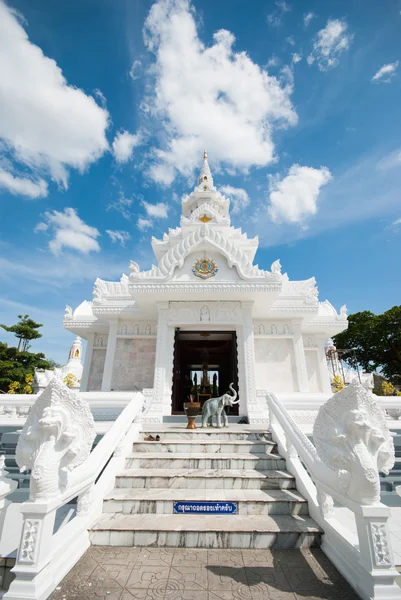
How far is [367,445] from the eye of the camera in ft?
9.07

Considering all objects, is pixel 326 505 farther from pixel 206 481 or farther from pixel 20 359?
pixel 20 359

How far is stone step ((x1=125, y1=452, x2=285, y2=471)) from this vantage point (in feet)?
14.8

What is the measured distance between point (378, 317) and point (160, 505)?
3429 centimetres

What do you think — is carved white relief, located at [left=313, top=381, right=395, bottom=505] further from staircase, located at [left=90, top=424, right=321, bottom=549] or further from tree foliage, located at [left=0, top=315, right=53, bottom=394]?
tree foliage, located at [left=0, top=315, right=53, bottom=394]

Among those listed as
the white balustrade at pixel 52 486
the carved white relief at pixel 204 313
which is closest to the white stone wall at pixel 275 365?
the carved white relief at pixel 204 313

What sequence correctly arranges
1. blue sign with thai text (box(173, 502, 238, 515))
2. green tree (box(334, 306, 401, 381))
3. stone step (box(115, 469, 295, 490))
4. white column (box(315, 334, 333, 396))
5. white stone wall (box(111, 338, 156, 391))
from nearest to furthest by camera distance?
1. blue sign with thai text (box(173, 502, 238, 515))
2. stone step (box(115, 469, 295, 490))
3. white stone wall (box(111, 338, 156, 391))
4. white column (box(315, 334, 333, 396))
5. green tree (box(334, 306, 401, 381))

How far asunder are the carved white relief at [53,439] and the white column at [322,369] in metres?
7.90

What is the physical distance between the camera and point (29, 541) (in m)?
2.39

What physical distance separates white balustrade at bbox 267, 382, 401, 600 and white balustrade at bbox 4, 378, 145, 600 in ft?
8.45

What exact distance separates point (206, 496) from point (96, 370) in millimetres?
6724

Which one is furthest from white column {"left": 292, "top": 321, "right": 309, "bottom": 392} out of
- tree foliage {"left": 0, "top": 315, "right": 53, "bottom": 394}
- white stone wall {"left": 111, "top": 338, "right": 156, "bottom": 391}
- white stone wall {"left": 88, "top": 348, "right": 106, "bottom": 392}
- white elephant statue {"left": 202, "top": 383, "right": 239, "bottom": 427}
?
tree foliage {"left": 0, "top": 315, "right": 53, "bottom": 394}

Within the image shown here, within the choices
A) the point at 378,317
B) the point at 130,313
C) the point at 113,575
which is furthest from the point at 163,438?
the point at 378,317

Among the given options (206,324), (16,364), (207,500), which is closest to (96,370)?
(206,324)

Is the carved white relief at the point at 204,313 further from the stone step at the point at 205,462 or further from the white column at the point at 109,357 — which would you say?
the stone step at the point at 205,462
